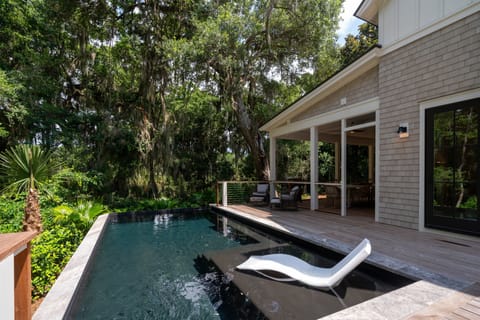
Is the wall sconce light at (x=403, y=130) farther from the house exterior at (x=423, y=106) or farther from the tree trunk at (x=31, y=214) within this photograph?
the tree trunk at (x=31, y=214)

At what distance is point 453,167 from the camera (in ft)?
14.4

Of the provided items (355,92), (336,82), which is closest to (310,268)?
(355,92)

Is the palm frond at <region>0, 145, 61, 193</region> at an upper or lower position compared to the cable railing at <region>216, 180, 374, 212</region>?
upper

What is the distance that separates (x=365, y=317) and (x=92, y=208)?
23.6 feet

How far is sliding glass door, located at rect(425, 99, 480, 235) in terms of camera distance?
411 centimetres

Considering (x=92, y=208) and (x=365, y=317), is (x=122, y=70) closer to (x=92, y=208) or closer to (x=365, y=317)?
(x=92, y=208)

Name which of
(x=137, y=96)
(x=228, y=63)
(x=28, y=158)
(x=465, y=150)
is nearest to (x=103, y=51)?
(x=137, y=96)

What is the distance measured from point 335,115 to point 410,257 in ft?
→ 14.3

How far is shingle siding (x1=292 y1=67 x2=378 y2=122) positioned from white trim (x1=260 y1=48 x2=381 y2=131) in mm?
109

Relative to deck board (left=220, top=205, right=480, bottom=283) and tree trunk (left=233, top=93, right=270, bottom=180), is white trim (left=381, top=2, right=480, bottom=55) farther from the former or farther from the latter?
tree trunk (left=233, top=93, right=270, bottom=180)

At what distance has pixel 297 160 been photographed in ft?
45.0

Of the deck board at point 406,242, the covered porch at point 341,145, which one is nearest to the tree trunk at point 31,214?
the deck board at point 406,242

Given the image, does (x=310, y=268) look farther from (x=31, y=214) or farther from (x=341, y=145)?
(x=31, y=214)

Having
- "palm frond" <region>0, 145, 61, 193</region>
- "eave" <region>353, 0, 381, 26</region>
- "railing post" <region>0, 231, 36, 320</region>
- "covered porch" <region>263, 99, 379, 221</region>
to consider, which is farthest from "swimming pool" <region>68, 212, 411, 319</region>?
"eave" <region>353, 0, 381, 26</region>
